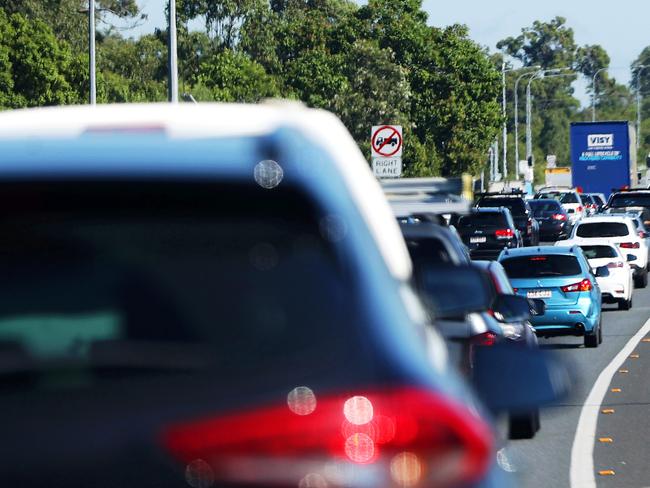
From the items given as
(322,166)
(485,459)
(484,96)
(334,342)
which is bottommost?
(485,459)

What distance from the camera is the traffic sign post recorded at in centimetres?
2995

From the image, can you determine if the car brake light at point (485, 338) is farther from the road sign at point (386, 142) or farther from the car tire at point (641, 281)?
the car tire at point (641, 281)

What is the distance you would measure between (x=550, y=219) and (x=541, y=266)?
36226mm

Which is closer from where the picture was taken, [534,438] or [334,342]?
[334,342]

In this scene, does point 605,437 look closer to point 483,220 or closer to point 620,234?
point 620,234

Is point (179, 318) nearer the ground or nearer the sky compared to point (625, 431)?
nearer the sky

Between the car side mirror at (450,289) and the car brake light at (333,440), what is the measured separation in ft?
5.32

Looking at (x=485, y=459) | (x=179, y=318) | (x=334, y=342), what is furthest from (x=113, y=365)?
(x=485, y=459)

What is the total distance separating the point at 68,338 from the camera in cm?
331

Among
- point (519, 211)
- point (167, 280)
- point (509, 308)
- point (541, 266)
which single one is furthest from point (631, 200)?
point (167, 280)

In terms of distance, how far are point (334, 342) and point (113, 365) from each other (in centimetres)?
40

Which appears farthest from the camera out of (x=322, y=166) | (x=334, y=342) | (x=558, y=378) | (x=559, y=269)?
(x=559, y=269)

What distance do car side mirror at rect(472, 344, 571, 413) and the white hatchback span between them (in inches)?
1233

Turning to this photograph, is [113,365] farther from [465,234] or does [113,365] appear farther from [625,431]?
[465,234]
